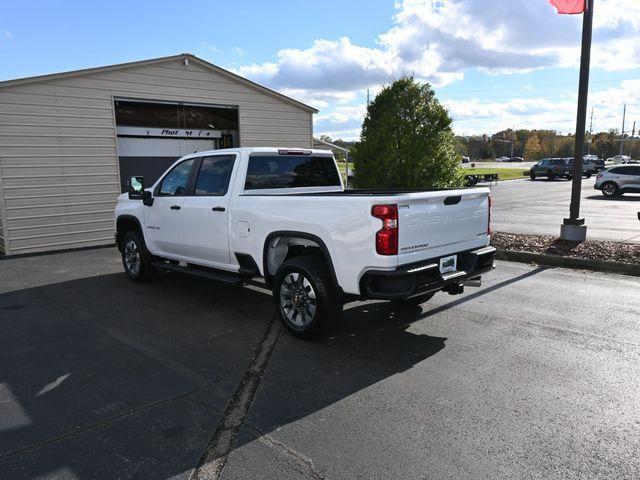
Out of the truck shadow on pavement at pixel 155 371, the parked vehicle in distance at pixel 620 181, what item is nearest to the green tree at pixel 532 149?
the parked vehicle in distance at pixel 620 181

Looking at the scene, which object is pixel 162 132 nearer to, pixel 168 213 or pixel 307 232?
pixel 168 213

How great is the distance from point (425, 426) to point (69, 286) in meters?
6.42

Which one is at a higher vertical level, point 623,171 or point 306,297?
point 623,171

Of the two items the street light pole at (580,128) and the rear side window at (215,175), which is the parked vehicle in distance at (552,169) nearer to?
the street light pole at (580,128)

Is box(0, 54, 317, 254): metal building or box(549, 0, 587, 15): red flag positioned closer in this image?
box(549, 0, 587, 15): red flag

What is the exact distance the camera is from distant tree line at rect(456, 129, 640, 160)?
393 feet

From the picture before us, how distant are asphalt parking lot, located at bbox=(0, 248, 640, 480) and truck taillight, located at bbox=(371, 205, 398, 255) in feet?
3.57

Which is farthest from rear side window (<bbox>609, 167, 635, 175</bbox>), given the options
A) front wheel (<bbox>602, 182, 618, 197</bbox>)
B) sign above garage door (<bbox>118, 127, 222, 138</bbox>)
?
sign above garage door (<bbox>118, 127, 222, 138</bbox>)

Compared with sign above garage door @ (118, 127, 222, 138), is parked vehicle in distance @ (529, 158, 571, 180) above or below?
below

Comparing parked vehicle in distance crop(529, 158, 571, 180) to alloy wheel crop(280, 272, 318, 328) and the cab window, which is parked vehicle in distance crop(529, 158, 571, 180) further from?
alloy wheel crop(280, 272, 318, 328)

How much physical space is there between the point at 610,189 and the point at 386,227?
961 inches

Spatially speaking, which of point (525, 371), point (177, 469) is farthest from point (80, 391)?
point (525, 371)

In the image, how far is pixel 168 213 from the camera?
694 cm

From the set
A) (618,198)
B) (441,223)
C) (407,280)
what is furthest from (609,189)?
(407,280)
